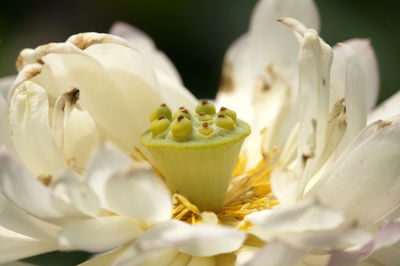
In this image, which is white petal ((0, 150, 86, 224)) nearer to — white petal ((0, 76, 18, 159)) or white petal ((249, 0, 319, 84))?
white petal ((0, 76, 18, 159))

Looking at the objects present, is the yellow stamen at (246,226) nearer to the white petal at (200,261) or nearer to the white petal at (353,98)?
the white petal at (200,261)

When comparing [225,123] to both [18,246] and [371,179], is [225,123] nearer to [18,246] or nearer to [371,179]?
[371,179]

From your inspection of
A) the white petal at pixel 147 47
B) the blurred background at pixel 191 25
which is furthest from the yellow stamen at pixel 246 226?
the blurred background at pixel 191 25

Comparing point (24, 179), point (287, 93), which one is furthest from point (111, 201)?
point (287, 93)

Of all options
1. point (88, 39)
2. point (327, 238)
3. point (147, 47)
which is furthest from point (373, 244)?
point (147, 47)

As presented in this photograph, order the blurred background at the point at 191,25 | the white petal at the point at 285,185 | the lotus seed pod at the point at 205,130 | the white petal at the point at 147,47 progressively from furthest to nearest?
the blurred background at the point at 191,25
the white petal at the point at 147,47
the lotus seed pod at the point at 205,130
the white petal at the point at 285,185

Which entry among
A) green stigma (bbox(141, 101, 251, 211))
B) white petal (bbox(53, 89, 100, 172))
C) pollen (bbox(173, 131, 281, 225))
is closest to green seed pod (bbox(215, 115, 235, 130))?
green stigma (bbox(141, 101, 251, 211))

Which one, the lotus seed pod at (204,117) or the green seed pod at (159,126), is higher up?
the lotus seed pod at (204,117)
